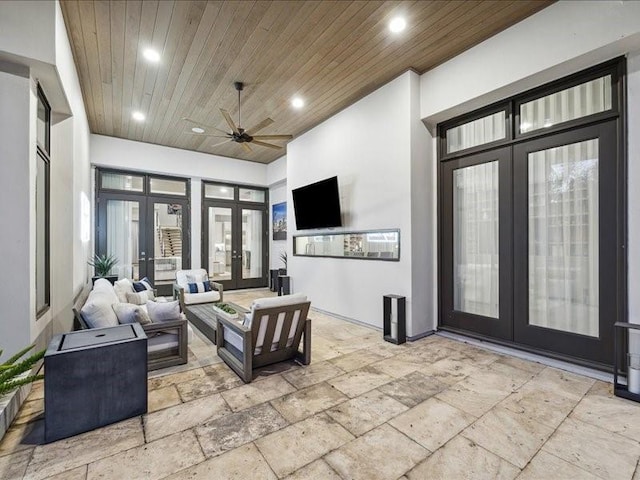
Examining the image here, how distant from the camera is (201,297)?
6.00 metres

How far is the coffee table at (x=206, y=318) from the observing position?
13.6 feet

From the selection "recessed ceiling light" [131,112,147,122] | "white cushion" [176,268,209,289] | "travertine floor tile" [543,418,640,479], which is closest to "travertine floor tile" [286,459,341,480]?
"travertine floor tile" [543,418,640,479]

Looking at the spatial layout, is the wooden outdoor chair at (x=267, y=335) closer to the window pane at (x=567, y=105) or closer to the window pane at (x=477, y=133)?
the window pane at (x=477, y=133)

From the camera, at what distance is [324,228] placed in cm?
591

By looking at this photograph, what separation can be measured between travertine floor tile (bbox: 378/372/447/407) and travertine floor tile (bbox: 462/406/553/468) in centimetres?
49

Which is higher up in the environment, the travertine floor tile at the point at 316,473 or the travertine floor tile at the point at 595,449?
the travertine floor tile at the point at 316,473

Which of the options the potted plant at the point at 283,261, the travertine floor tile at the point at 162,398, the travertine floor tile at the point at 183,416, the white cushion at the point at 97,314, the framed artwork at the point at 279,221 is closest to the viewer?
the travertine floor tile at the point at 183,416

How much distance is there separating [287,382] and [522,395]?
2.21 metres

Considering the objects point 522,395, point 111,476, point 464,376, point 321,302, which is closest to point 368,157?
point 321,302

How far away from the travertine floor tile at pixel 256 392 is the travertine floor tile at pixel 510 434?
5.21 ft

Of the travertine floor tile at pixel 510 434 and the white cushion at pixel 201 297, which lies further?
the white cushion at pixel 201 297

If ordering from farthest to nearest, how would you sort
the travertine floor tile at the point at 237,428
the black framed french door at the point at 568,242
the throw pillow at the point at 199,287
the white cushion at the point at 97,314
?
the throw pillow at the point at 199,287
the black framed french door at the point at 568,242
the white cushion at the point at 97,314
the travertine floor tile at the point at 237,428

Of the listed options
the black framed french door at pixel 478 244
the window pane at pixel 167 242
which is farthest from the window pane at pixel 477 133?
the window pane at pixel 167 242

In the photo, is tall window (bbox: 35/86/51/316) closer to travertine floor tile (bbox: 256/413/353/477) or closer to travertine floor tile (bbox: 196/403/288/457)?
travertine floor tile (bbox: 196/403/288/457)
